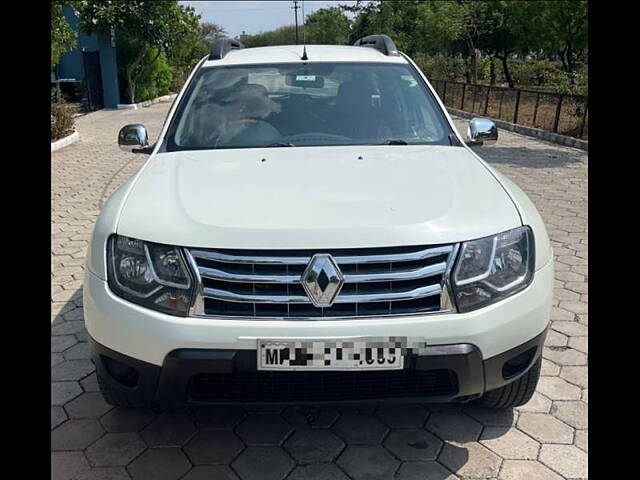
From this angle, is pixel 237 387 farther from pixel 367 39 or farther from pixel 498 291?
pixel 367 39

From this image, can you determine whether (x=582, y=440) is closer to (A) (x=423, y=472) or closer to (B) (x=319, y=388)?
(A) (x=423, y=472)

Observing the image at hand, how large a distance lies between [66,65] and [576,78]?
66.0ft

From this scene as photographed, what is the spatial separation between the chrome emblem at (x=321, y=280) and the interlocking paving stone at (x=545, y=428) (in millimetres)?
1301

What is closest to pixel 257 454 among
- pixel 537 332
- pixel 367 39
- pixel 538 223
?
pixel 537 332

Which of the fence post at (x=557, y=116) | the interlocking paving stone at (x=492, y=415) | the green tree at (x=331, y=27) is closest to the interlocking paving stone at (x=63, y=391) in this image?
the interlocking paving stone at (x=492, y=415)

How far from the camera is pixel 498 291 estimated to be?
222cm

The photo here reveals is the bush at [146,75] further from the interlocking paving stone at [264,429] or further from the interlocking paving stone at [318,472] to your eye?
the interlocking paving stone at [318,472]

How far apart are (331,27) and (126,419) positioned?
171ft

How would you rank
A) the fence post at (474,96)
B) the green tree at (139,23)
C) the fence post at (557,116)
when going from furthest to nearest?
the green tree at (139,23), the fence post at (474,96), the fence post at (557,116)

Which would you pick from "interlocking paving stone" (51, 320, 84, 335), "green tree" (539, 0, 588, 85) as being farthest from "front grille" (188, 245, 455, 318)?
"green tree" (539, 0, 588, 85)

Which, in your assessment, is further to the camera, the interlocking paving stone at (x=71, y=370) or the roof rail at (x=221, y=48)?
the roof rail at (x=221, y=48)

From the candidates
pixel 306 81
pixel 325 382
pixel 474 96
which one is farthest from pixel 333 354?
pixel 474 96

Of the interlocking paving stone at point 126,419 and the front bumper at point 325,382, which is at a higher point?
the front bumper at point 325,382

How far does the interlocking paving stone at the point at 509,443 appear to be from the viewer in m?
2.55
